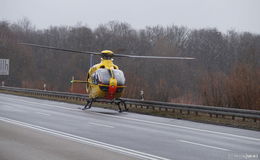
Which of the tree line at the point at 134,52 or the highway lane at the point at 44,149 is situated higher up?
the tree line at the point at 134,52

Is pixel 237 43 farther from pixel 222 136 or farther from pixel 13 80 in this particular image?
pixel 222 136

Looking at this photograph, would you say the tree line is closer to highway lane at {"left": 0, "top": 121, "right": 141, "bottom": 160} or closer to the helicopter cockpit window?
the helicopter cockpit window

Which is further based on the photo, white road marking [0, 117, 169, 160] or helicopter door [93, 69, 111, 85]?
helicopter door [93, 69, 111, 85]

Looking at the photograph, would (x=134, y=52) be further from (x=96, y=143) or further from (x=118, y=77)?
(x=96, y=143)

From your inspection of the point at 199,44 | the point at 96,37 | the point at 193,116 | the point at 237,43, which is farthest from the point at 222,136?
the point at 96,37

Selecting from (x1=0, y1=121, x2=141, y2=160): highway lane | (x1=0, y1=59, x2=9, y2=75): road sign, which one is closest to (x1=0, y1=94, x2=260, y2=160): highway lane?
(x1=0, y1=121, x2=141, y2=160): highway lane

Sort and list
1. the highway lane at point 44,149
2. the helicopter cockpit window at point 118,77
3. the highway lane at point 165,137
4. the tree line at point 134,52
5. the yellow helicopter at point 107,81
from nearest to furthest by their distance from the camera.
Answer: the highway lane at point 44,149
the highway lane at point 165,137
the yellow helicopter at point 107,81
the helicopter cockpit window at point 118,77
the tree line at point 134,52

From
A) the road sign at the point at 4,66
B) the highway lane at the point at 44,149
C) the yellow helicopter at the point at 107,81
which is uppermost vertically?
the road sign at the point at 4,66

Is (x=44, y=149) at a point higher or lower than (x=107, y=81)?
lower

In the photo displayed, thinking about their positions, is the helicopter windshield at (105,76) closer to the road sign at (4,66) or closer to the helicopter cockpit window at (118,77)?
the helicopter cockpit window at (118,77)

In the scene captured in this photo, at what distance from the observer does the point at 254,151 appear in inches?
481

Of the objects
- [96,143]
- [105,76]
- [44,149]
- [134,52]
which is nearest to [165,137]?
[96,143]

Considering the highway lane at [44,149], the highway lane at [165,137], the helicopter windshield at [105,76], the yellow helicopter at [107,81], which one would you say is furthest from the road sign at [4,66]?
the highway lane at [44,149]

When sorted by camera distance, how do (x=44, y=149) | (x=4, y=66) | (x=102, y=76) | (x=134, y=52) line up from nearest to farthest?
(x=44, y=149)
(x=102, y=76)
(x=4, y=66)
(x=134, y=52)
